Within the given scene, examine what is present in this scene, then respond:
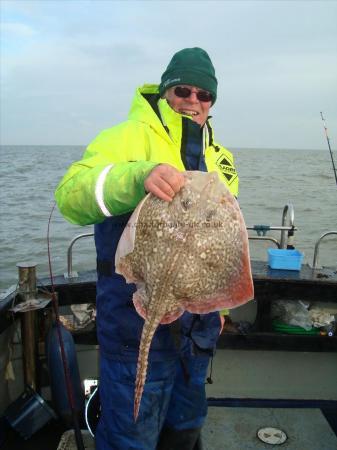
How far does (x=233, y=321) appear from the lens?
4695 millimetres

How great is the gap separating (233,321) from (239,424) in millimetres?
1080

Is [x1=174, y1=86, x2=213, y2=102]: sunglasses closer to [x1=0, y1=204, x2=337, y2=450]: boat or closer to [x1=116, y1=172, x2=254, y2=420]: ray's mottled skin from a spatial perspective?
[x1=116, y1=172, x2=254, y2=420]: ray's mottled skin

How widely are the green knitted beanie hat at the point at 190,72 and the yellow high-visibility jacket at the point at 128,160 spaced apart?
0.14 m

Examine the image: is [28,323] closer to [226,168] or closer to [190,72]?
[226,168]

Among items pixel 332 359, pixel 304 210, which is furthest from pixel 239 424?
pixel 304 210

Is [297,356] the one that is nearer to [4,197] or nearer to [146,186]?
[146,186]

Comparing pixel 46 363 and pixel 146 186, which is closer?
pixel 146 186

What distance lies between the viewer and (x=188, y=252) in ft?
6.66

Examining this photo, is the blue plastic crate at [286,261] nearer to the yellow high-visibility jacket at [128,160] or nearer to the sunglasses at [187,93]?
the yellow high-visibility jacket at [128,160]

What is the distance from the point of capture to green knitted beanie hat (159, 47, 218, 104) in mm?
2596

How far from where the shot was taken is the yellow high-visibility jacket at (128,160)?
2.01 metres

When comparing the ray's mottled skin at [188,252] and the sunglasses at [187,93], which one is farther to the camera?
the sunglasses at [187,93]

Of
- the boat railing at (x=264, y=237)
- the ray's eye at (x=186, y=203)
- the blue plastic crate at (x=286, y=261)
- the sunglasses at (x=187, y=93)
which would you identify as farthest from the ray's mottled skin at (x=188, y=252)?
the blue plastic crate at (x=286, y=261)

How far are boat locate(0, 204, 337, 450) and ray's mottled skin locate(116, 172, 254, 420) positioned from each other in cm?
189
